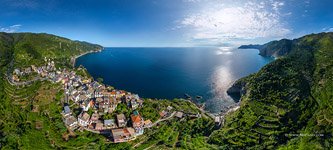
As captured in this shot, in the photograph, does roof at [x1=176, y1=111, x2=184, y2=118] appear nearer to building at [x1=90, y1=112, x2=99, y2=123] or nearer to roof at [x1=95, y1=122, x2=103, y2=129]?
roof at [x1=95, y1=122, x2=103, y2=129]

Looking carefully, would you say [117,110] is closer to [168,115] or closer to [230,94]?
[168,115]

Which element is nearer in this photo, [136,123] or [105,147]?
[105,147]

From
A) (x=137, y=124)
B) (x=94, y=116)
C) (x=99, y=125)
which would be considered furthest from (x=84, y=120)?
(x=137, y=124)

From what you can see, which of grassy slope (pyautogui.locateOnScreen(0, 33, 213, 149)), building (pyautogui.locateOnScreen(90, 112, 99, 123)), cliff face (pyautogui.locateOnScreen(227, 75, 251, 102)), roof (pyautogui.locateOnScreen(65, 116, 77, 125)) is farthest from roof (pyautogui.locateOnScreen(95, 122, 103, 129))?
cliff face (pyautogui.locateOnScreen(227, 75, 251, 102))

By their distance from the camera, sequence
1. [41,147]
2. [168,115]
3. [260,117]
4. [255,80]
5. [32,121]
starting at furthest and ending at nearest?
[255,80] → [168,115] → [260,117] → [32,121] → [41,147]

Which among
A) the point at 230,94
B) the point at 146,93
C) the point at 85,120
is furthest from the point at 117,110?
the point at 230,94

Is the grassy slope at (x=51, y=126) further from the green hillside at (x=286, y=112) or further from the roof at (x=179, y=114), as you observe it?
the green hillside at (x=286, y=112)

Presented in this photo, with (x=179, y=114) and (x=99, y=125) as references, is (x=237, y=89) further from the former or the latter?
(x=99, y=125)

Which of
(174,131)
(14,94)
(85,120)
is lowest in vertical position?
(174,131)
